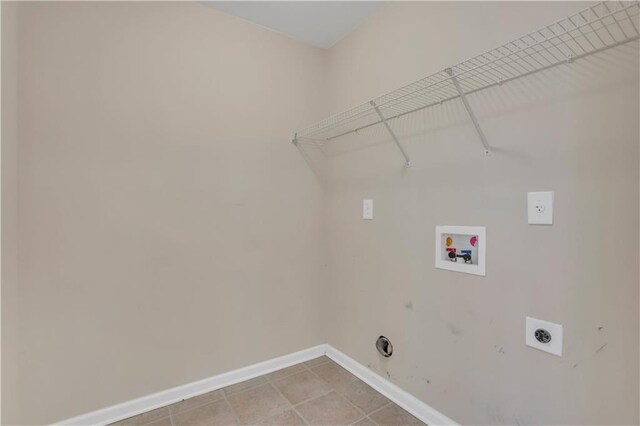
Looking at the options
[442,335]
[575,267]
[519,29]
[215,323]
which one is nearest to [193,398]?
[215,323]

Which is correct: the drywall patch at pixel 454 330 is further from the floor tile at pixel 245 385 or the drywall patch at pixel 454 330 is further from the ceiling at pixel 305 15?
the ceiling at pixel 305 15

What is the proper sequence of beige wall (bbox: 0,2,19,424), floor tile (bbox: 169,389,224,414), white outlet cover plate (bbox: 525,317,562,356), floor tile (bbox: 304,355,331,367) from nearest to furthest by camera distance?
white outlet cover plate (bbox: 525,317,562,356), beige wall (bbox: 0,2,19,424), floor tile (bbox: 169,389,224,414), floor tile (bbox: 304,355,331,367)

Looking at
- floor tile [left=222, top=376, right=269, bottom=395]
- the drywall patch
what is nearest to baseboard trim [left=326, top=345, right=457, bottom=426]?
the drywall patch

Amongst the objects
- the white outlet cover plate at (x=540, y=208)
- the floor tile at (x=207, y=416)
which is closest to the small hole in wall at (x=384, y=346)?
the floor tile at (x=207, y=416)

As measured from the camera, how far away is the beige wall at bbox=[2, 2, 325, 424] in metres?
1.42

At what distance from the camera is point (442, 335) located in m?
1.49

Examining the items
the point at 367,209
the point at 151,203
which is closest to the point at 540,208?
Answer: the point at 367,209

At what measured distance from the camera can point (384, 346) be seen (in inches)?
71.0

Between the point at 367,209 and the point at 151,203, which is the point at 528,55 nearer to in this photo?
the point at 367,209

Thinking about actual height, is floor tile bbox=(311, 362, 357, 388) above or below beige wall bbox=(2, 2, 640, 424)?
below

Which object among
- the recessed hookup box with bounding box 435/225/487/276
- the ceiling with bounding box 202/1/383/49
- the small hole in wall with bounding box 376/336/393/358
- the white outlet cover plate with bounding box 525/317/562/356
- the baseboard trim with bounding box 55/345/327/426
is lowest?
the baseboard trim with bounding box 55/345/327/426

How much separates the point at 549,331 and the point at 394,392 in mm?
920

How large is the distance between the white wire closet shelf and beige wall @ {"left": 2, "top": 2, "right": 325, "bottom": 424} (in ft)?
2.58

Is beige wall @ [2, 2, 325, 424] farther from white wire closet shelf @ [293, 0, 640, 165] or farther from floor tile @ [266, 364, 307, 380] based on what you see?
white wire closet shelf @ [293, 0, 640, 165]
